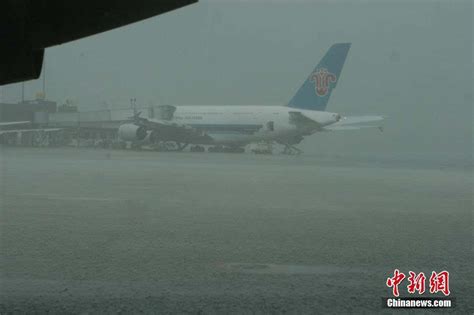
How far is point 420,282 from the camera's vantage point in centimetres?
557

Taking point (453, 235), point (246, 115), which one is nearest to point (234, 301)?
point (453, 235)

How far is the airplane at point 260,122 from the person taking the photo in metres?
47.8

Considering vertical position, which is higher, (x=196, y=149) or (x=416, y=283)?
(x=196, y=149)

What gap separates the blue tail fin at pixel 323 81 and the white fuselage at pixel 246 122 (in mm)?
1360

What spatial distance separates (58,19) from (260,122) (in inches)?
1773

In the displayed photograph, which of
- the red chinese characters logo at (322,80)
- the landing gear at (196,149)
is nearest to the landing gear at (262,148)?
the landing gear at (196,149)

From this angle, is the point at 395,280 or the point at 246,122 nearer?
the point at 395,280

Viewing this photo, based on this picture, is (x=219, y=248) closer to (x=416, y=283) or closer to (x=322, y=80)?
(x=416, y=283)

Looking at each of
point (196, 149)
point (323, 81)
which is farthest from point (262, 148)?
point (323, 81)

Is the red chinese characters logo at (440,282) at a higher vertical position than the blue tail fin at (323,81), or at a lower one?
lower

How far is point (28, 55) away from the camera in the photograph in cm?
463

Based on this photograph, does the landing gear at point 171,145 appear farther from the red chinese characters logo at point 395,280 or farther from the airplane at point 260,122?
the red chinese characters logo at point 395,280

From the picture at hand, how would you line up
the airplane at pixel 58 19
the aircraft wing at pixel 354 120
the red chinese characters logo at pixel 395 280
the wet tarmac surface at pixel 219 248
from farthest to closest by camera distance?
1. the aircraft wing at pixel 354 120
2. the red chinese characters logo at pixel 395 280
3. the wet tarmac surface at pixel 219 248
4. the airplane at pixel 58 19

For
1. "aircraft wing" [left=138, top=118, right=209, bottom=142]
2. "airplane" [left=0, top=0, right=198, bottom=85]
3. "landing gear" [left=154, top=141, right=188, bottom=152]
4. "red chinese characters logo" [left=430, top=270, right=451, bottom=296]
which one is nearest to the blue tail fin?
"aircraft wing" [left=138, top=118, right=209, bottom=142]
